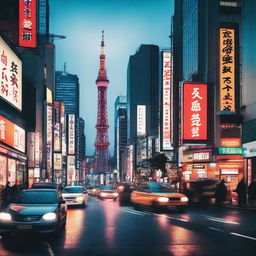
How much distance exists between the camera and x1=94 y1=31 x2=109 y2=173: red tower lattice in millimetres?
140863

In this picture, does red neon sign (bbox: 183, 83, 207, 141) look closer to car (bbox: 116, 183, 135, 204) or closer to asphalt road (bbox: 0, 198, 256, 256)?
car (bbox: 116, 183, 135, 204)

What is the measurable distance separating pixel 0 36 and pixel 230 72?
62.9 feet

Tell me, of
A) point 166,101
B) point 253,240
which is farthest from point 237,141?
point 253,240

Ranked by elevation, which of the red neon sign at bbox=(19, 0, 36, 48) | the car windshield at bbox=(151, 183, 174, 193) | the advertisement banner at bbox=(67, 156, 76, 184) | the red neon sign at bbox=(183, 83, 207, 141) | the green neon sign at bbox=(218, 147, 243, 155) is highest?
the red neon sign at bbox=(19, 0, 36, 48)

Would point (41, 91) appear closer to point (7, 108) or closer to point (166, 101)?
point (166, 101)

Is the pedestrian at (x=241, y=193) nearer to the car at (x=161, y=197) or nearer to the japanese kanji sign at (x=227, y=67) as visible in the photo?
the car at (x=161, y=197)

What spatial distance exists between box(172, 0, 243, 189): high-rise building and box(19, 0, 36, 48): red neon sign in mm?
17238

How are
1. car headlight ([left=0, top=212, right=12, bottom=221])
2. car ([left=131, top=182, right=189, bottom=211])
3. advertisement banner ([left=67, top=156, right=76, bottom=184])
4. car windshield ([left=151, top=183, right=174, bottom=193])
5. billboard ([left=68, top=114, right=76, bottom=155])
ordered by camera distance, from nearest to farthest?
car headlight ([left=0, top=212, right=12, bottom=221]) → car ([left=131, top=182, right=189, bottom=211]) → car windshield ([left=151, top=183, right=174, bottom=193]) → billboard ([left=68, top=114, right=76, bottom=155]) → advertisement banner ([left=67, top=156, right=76, bottom=184])

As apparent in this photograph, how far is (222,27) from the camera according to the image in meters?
43.6

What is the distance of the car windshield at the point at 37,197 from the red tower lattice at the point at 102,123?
123616 mm

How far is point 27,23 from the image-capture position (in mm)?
54438

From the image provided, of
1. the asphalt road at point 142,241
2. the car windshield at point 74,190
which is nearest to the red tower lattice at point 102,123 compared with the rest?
the car windshield at point 74,190

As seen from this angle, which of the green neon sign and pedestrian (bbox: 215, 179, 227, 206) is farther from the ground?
the green neon sign

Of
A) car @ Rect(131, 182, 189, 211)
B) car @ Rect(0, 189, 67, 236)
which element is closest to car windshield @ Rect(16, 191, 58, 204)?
car @ Rect(0, 189, 67, 236)
